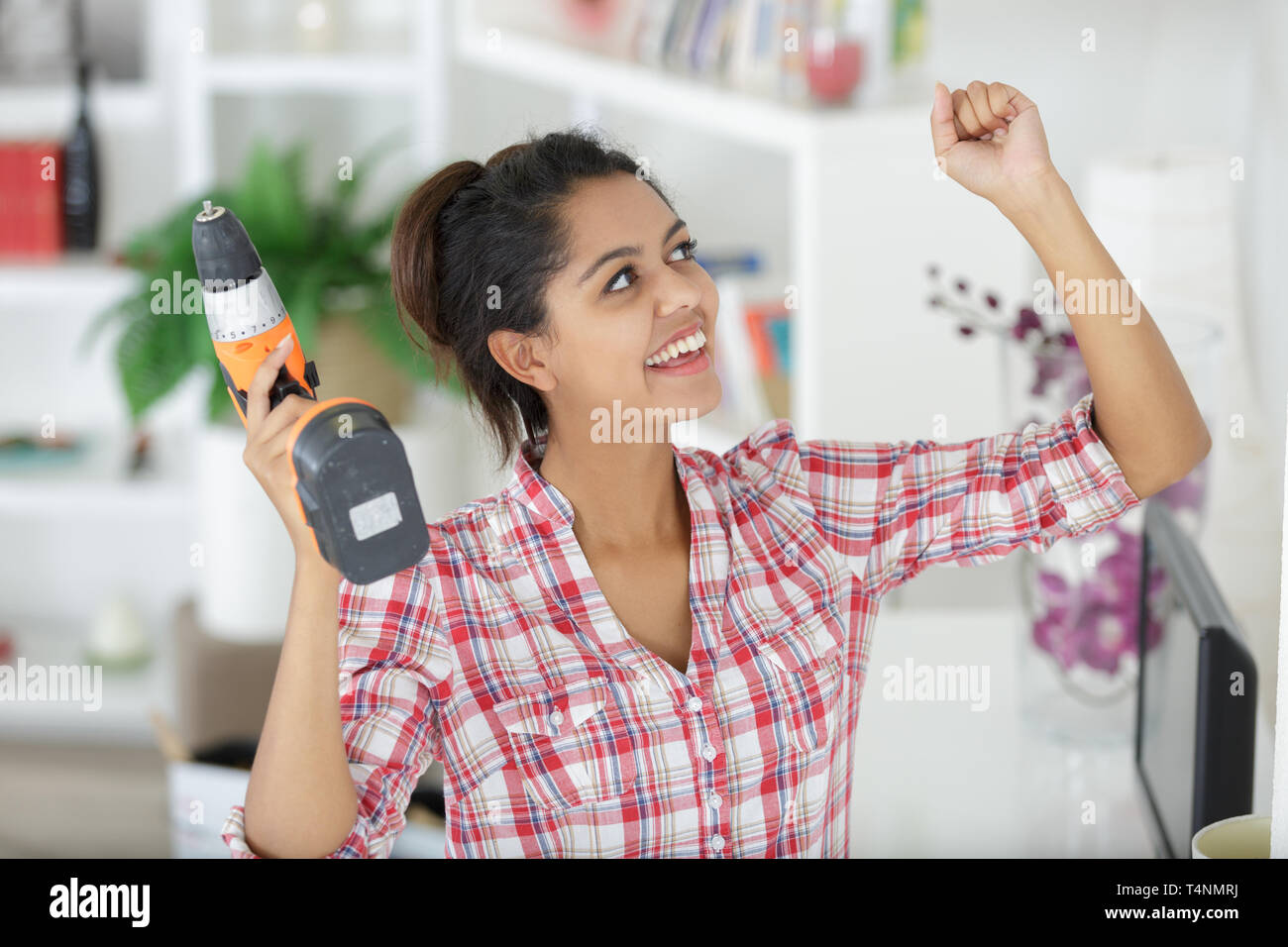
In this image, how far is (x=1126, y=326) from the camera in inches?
40.7

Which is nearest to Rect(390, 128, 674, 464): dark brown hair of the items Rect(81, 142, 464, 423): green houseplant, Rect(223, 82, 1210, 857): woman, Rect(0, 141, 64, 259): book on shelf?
Rect(223, 82, 1210, 857): woman

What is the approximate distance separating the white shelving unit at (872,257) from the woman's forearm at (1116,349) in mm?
885

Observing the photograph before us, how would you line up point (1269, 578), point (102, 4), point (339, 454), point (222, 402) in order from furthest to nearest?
point (102, 4) < point (222, 402) < point (1269, 578) < point (339, 454)

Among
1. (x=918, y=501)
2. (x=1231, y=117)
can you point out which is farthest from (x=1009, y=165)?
(x=1231, y=117)

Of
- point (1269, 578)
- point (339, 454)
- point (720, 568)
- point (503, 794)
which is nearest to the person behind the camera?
point (339, 454)

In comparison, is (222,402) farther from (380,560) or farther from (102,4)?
(380,560)

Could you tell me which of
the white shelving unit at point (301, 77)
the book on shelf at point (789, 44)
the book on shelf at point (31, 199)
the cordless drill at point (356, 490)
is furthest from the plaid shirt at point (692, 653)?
the book on shelf at point (31, 199)

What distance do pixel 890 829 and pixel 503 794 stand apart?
25.2 inches

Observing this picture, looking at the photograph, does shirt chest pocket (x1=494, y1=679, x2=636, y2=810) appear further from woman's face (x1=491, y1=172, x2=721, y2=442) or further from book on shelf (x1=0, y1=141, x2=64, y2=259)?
book on shelf (x1=0, y1=141, x2=64, y2=259)

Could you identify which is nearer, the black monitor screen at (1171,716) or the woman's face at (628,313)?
the woman's face at (628,313)

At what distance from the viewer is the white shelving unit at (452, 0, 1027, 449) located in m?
1.91

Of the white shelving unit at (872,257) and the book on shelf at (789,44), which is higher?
the book on shelf at (789,44)

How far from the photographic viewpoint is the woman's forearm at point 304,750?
0.81m

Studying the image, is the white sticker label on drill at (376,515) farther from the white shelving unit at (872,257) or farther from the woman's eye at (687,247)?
the white shelving unit at (872,257)
